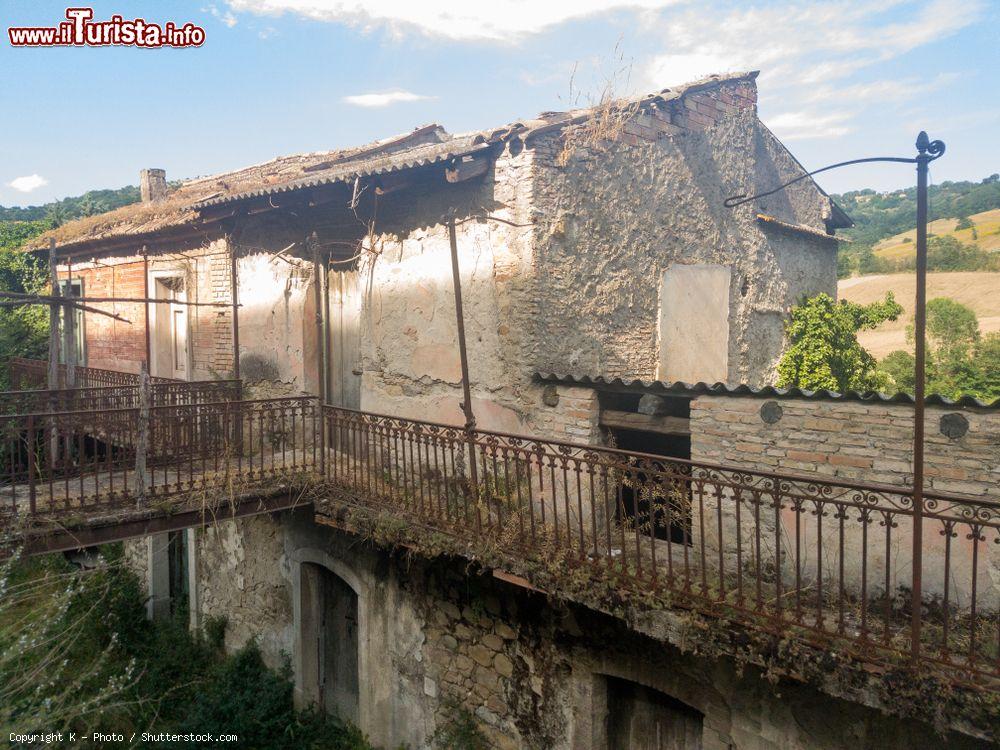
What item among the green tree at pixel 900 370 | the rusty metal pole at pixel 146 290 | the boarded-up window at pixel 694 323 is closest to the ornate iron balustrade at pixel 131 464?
the boarded-up window at pixel 694 323

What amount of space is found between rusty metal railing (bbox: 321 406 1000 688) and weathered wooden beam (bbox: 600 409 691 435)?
1.35 ft

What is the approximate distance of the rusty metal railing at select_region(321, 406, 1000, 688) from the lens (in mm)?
3793

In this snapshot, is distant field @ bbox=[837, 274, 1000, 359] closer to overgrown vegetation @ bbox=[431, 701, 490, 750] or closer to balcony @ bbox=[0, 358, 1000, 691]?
balcony @ bbox=[0, 358, 1000, 691]

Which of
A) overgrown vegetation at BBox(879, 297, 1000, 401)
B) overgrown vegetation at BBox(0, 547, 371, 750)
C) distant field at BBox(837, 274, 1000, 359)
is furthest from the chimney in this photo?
distant field at BBox(837, 274, 1000, 359)

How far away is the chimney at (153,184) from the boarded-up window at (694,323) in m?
14.0

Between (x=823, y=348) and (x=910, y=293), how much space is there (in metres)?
29.8

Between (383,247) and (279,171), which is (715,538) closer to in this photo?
(383,247)

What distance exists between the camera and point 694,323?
8.46m

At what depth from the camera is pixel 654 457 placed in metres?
4.77

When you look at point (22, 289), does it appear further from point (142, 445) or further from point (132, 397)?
point (142, 445)

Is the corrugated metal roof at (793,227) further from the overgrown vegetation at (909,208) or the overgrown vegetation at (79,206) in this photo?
the overgrown vegetation at (909,208)

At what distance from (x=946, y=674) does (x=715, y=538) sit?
Result: 226cm

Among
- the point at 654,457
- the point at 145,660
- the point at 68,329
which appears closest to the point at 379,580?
the point at 654,457

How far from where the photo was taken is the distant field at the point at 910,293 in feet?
102
